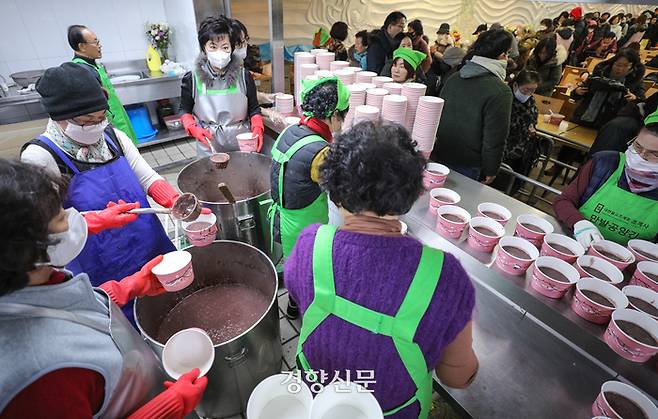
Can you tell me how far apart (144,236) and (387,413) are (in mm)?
1574

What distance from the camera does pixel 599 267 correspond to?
130cm

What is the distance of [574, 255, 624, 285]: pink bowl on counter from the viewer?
49.1 inches

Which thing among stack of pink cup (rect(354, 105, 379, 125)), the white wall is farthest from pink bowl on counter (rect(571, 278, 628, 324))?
the white wall

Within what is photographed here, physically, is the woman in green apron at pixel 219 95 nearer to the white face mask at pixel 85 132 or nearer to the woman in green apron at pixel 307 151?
the woman in green apron at pixel 307 151

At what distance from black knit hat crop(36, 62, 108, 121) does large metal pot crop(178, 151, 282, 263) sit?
2.87 feet

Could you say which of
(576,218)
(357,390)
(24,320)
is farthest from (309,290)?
(576,218)

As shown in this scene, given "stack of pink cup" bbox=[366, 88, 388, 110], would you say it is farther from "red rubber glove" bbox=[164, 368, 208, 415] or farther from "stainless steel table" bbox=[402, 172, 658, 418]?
"red rubber glove" bbox=[164, 368, 208, 415]

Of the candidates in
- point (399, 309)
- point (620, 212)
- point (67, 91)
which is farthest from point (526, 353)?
point (67, 91)

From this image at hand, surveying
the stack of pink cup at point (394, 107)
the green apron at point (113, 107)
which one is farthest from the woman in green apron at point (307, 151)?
the green apron at point (113, 107)

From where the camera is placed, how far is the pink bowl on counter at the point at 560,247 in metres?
1.34

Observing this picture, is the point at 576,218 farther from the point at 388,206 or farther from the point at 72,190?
the point at 72,190

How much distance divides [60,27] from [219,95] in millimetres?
3277

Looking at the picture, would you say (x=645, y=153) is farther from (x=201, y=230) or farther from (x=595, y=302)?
(x=201, y=230)

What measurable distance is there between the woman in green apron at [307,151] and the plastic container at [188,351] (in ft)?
2.84
